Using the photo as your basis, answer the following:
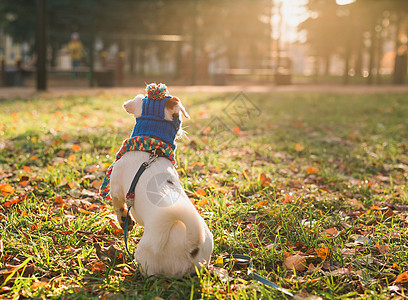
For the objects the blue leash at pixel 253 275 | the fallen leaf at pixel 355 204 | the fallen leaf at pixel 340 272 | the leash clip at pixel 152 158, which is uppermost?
the leash clip at pixel 152 158

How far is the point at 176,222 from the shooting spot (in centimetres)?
212

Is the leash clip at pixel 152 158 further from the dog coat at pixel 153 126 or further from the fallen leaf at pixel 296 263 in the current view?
the fallen leaf at pixel 296 263

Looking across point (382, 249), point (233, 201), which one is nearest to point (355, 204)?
point (382, 249)

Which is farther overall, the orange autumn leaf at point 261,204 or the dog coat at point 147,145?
the orange autumn leaf at point 261,204

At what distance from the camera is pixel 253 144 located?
5.62m

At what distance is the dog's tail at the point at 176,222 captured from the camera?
80.1 inches

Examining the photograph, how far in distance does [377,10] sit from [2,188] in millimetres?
21499

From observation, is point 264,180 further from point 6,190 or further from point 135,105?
point 6,190

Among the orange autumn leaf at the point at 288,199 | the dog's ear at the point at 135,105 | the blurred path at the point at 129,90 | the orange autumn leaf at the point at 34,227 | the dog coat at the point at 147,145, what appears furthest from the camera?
the blurred path at the point at 129,90

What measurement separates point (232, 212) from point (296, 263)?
0.78 metres

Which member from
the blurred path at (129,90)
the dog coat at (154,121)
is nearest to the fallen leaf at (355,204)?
the dog coat at (154,121)

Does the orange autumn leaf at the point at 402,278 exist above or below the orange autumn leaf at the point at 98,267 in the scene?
above

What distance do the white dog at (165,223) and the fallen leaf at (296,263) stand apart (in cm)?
53

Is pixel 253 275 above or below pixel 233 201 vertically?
below
